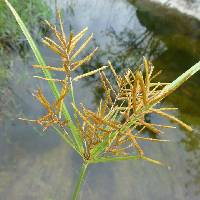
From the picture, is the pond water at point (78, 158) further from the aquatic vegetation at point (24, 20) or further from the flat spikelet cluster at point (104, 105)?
the flat spikelet cluster at point (104, 105)

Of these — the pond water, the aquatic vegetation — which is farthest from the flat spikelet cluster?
the aquatic vegetation

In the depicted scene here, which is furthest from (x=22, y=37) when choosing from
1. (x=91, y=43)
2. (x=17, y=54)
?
(x=91, y=43)

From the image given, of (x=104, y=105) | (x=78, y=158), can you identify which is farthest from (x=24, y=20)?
(x=104, y=105)

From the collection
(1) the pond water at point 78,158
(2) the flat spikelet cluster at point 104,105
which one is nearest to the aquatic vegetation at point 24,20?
(1) the pond water at point 78,158

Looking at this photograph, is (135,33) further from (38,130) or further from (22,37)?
(38,130)

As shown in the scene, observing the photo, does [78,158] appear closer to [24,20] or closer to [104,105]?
[24,20]

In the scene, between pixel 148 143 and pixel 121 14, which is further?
pixel 121 14

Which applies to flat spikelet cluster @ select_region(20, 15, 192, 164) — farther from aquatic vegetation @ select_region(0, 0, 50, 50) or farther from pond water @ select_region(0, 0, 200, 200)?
aquatic vegetation @ select_region(0, 0, 50, 50)

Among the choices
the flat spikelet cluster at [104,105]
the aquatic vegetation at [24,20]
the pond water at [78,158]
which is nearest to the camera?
the flat spikelet cluster at [104,105]
